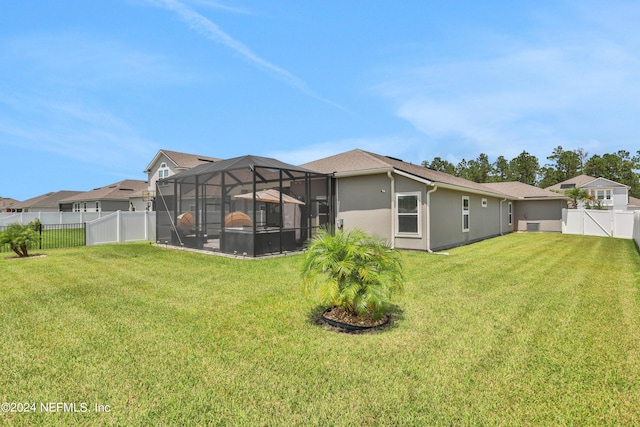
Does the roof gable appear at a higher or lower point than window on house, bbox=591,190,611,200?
higher

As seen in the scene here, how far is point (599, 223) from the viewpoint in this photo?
63.2ft

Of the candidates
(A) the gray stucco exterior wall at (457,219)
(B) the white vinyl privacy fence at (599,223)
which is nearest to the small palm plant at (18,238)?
(A) the gray stucco exterior wall at (457,219)

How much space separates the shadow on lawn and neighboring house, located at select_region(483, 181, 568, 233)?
67.2 feet

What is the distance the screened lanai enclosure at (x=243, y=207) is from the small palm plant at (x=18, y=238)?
442 centimetres

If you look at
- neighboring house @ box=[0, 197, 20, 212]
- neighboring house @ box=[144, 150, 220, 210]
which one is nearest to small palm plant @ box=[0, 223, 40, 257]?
neighboring house @ box=[144, 150, 220, 210]

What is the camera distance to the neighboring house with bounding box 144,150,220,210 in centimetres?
2606

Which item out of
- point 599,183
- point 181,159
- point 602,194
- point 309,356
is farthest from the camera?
point 599,183

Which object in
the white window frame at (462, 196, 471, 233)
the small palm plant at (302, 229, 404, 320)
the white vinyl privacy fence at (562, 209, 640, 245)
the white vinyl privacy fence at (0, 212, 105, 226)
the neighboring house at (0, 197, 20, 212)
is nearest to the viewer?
the small palm plant at (302, 229, 404, 320)

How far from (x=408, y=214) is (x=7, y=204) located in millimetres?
85609

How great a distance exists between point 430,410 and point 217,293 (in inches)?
179

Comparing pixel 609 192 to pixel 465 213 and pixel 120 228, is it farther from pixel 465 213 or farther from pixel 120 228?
pixel 120 228

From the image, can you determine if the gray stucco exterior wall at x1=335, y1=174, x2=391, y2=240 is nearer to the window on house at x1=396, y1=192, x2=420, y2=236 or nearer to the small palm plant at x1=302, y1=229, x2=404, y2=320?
the window on house at x1=396, y1=192, x2=420, y2=236

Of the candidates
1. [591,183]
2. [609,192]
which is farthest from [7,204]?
[609,192]

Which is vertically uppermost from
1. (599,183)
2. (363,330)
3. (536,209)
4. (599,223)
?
(599,183)
